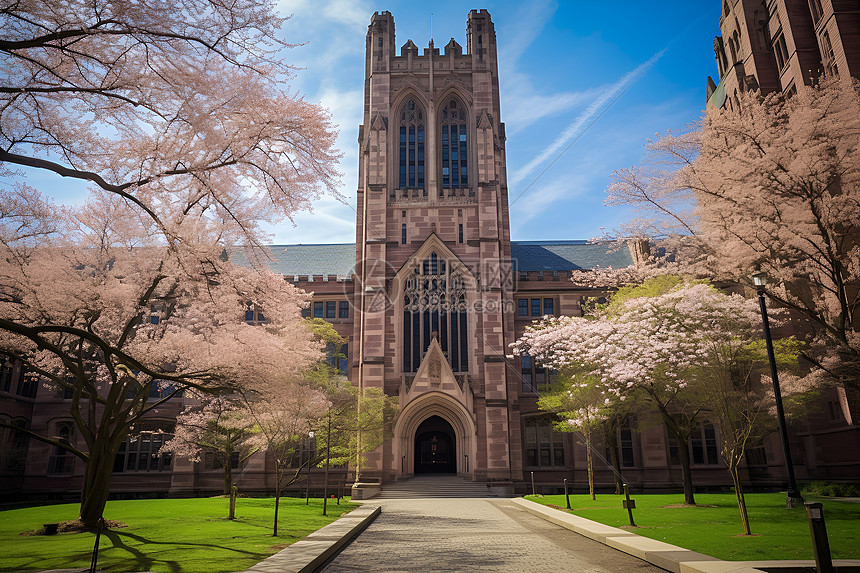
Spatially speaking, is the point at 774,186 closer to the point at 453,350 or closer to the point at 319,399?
the point at 319,399

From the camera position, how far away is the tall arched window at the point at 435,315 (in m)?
34.3

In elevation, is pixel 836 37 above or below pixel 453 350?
above

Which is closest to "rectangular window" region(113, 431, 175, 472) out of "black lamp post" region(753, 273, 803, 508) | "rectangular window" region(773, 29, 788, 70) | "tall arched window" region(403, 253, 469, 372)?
"tall arched window" region(403, 253, 469, 372)

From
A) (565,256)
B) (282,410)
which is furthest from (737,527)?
(565,256)

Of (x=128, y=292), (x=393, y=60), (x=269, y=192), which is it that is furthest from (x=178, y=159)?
(x=393, y=60)

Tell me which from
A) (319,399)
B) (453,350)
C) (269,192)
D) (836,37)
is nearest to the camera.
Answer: (269,192)

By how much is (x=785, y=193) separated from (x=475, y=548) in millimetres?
12593

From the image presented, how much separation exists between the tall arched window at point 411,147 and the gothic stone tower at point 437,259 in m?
0.08

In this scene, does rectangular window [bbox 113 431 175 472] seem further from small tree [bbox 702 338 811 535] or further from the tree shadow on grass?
small tree [bbox 702 338 811 535]

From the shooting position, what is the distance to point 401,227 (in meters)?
36.2

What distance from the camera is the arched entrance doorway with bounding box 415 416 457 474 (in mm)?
39094

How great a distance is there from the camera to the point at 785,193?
51.9 ft

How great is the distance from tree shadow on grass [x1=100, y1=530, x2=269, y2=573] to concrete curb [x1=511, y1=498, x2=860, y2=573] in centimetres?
692

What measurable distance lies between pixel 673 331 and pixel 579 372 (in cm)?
796
